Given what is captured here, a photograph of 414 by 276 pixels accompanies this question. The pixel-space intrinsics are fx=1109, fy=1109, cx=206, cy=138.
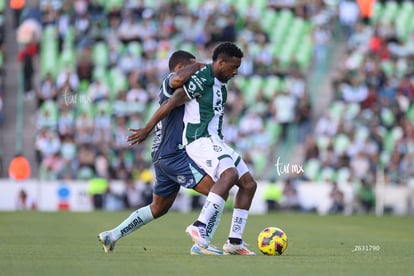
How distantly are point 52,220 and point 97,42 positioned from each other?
37.0ft

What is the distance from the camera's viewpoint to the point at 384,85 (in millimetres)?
31891

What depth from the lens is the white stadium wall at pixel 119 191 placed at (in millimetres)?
27906

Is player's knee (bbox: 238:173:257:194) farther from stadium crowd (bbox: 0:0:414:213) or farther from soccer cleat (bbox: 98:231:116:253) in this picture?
stadium crowd (bbox: 0:0:414:213)

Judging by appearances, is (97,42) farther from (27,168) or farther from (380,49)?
(380,49)

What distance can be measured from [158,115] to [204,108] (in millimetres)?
581

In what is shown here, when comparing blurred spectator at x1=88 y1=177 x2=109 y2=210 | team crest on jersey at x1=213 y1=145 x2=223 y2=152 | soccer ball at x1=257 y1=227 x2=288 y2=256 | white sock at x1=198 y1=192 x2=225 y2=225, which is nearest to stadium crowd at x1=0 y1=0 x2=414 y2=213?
blurred spectator at x1=88 y1=177 x2=109 y2=210

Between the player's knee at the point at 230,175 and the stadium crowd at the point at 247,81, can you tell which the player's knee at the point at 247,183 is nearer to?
the player's knee at the point at 230,175

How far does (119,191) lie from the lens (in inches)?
1119

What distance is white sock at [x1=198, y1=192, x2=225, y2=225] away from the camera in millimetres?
11734

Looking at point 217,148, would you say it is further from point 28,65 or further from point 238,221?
point 28,65

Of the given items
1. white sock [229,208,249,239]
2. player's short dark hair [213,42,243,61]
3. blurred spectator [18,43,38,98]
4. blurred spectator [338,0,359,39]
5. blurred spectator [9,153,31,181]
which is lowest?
white sock [229,208,249,239]

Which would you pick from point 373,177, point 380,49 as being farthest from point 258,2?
point 373,177

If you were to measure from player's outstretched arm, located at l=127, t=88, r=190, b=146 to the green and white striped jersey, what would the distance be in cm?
12

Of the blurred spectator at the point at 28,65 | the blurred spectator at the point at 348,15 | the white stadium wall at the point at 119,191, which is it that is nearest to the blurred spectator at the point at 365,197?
the white stadium wall at the point at 119,191
